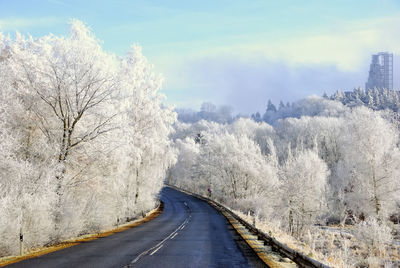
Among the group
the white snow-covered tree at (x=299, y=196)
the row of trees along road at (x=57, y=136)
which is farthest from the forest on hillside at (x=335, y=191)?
the row of trees along road at (x=57, y=136)

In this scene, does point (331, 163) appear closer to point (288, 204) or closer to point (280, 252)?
point (288, 204)

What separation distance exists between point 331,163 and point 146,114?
5966 cm

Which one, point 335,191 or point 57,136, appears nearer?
point 57,136

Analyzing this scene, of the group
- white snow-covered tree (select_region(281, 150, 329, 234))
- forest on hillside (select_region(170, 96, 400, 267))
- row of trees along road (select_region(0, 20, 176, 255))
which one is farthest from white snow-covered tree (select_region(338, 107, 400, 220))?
row of trees along road (select_region(0, 20, 176, 255))

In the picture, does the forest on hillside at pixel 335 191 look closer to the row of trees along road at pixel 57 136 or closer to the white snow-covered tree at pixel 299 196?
the white snow-covered tree at pixel 299 196

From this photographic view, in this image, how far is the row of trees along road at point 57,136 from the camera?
13.9 meters

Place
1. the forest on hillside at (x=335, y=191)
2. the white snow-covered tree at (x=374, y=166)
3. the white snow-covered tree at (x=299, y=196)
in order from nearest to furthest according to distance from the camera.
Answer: the forest on hillside at (x=335, y=191), the white snow-covered tree at (x=299, y=196), the white snow-covered tree at (x=374, y=166)

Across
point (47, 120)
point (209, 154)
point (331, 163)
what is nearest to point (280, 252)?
point (47, 120)

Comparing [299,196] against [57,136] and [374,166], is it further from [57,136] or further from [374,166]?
[57,136]

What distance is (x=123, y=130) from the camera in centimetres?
1975

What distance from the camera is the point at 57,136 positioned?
57.6ft

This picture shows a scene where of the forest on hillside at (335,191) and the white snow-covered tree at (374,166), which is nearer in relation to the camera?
the forest on hillside at (335,191)

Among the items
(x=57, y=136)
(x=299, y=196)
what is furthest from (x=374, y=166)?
(x=57, y=136)

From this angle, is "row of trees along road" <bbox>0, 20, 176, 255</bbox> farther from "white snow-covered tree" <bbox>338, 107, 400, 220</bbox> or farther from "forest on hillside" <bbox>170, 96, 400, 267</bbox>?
"white snow-covered tree" <bbox>338, 107, 400, 220</bbox>
